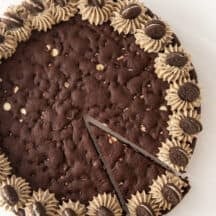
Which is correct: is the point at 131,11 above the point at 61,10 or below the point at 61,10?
above

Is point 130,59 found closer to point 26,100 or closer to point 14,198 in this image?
point 26,100

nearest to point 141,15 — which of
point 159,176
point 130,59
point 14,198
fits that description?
point 130,59

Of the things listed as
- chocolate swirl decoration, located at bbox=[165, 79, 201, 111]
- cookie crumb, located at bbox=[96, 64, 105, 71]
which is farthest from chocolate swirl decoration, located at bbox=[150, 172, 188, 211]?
cookie crumb, located at bbox=[96, 64, 105, 71]

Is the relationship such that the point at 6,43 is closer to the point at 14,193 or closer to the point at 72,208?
the point at 14,193

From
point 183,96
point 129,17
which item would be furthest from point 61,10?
point 183,96

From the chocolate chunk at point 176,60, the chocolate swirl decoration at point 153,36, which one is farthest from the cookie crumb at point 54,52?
the chocolate chunk at point 176,60

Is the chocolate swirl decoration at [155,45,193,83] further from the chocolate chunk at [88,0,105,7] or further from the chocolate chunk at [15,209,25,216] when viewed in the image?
the chocolate chunk at [15,209,25,216]

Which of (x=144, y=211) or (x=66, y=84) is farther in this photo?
(x=66, y=84)
